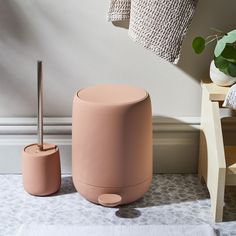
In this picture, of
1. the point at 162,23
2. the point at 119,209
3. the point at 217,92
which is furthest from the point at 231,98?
the point at 119,209

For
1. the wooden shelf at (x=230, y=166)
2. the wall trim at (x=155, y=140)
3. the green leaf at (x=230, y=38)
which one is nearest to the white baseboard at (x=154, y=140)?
the wall trim at (x=155, y=140)

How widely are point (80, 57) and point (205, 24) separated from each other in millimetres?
243

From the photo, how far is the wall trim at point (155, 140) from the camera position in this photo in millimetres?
1059

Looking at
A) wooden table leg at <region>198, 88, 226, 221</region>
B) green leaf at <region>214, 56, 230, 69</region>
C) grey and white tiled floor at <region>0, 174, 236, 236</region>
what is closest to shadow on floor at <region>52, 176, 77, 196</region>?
grey and white tiled floor at <region>0, 174, 236, 236</region>

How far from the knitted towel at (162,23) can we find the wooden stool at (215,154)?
100mm

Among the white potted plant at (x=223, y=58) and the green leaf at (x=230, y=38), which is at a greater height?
the green leaf at (x=230, y=38)

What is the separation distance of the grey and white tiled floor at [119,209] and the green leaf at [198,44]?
0.27 m

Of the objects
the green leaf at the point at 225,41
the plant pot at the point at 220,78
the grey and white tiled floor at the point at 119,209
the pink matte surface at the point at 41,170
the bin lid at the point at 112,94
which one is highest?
the green leaf at the point at 225,41

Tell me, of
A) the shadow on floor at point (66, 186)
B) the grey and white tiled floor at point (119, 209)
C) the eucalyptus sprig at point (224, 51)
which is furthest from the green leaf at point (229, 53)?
the shadow on floor at point (66, 186)

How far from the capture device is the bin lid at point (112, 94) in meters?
0.90

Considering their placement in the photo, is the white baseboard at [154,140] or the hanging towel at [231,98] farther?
the white baseboard at [154,140]

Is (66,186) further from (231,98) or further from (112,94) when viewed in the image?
(231,98)

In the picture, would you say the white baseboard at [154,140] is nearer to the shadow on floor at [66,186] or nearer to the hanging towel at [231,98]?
the shadow on floor at [66,186]

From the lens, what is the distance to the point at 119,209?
0.95m
